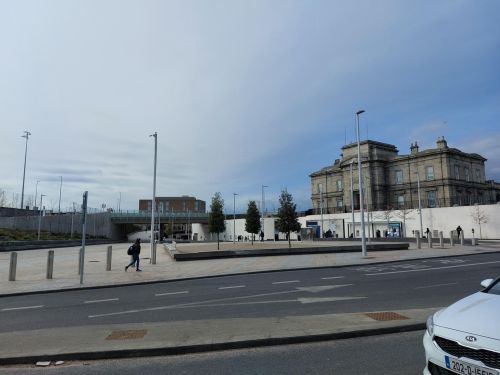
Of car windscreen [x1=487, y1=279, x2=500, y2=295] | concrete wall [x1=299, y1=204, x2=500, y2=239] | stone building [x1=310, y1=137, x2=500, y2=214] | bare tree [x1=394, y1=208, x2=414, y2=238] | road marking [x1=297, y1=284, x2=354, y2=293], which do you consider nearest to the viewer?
car windscreen [x1=487, y1=279, x2=500, y2=295]

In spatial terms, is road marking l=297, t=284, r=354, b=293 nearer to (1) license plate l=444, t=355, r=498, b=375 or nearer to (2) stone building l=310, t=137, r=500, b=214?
(1) license plate l=444, t=355, r=498, b=375

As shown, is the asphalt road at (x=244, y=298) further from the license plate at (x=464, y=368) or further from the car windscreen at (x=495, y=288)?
the license plate at (x=464, y=368)

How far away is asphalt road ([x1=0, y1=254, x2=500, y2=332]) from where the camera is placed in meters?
10.1

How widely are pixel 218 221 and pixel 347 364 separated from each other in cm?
3198

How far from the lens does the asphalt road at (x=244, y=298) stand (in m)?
10.1

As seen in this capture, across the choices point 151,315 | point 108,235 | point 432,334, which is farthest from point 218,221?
point 108,235

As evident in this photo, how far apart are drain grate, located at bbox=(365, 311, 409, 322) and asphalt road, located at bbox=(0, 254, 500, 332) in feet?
2.42

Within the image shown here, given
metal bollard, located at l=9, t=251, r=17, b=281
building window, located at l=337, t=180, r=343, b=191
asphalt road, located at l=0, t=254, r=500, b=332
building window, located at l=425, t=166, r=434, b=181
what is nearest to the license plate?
asphalt road, located at l=0, t=254, r=500, b=332

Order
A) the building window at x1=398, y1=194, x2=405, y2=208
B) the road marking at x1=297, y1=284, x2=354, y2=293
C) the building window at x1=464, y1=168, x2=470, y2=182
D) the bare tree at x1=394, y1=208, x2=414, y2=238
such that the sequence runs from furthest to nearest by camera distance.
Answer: the building window at x1=398, y1=194, x2=405, y2=208, the building window at x1=464, y1=168, x2=470, y2=182, the bare tree at x1=394, y1=208, x2=414, y2=238, the road marking at x1=297, y1=284, x2=354, y2=293

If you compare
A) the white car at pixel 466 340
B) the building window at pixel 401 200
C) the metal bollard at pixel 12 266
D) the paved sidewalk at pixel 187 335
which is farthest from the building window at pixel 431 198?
the white car at pixel 466 340

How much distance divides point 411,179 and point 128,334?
2931 inches

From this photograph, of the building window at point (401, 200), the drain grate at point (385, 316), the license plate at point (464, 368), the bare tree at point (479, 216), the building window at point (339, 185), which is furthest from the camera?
the building window at point (339, 185)

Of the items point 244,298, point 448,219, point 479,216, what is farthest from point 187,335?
point 448,219

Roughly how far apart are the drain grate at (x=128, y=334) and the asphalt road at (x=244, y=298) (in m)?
1.51
